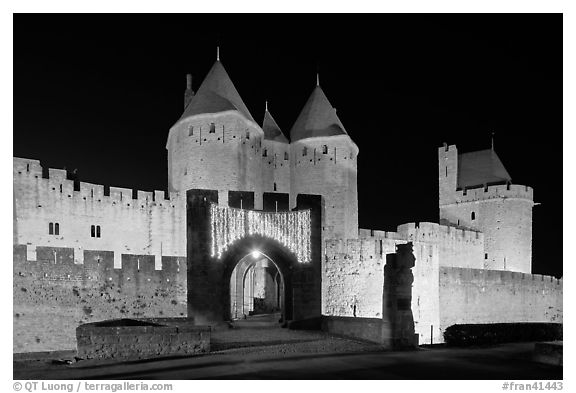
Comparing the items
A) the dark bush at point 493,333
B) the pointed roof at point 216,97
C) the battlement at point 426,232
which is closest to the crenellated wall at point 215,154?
the pointed roof at point 216,97

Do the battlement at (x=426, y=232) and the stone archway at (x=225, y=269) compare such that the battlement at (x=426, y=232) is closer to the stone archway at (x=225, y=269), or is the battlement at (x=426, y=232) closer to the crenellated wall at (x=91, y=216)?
the crenellated wall at (x=91, y=216)

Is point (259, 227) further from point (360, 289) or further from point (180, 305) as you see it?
point (360, 289)

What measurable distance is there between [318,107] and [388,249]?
306 inches

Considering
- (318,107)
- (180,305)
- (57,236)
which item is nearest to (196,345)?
(180,305)

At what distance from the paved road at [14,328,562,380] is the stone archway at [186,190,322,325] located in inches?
117

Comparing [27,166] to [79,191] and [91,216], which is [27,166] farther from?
[91,216]

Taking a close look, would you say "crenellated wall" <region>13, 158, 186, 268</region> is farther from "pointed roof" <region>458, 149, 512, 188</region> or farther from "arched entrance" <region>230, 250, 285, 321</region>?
"pointed roof" <region>458, 149, 512, 188</region>

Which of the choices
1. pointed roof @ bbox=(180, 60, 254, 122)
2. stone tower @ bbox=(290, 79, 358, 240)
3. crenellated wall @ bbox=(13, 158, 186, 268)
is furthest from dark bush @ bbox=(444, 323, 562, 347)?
pointed roof @ bbox=(180, 60, 254, 122)

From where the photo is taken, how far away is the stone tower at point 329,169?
88.0 ft

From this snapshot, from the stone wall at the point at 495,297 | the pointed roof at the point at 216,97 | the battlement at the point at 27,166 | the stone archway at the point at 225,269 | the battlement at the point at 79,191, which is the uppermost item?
the pointed roof at the point at 216,97

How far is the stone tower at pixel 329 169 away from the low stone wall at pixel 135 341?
14568 millimetres

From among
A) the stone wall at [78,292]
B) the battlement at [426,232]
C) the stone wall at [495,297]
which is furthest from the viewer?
the battlement at [426,232]

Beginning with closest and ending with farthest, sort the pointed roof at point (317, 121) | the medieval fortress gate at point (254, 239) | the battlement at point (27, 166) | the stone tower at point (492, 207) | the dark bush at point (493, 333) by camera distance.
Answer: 1. the dark bush at point (493, 333)
2. the medieval fortress gate at point (254, 239)
3. the battlement at point (27, 166)
4. the pointed roof at point (317, 121)
5. the stone tower at point (492, 207)

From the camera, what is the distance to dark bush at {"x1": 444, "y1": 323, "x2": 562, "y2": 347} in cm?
1581
